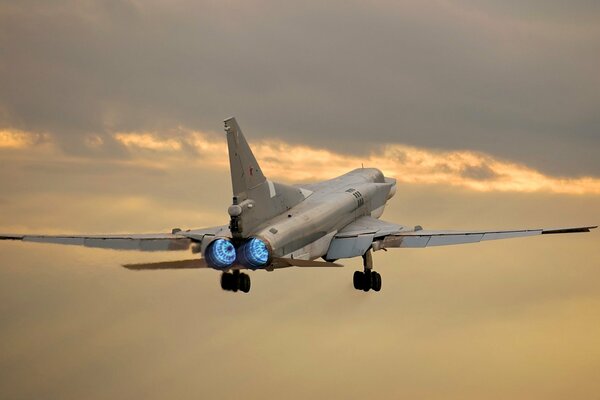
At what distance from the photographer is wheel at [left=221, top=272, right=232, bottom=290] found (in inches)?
2840

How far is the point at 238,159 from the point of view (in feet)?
229

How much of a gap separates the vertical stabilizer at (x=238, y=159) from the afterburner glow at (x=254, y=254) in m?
2.24

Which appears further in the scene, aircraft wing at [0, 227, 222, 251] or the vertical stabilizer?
aircraft wing at [0, 227, 222, 251]

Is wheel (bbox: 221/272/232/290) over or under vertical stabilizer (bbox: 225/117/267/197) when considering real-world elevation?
under

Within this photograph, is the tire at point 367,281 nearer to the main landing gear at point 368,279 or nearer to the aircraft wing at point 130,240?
the main landing gear at point 368,279

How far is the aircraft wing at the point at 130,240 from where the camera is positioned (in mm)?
74562

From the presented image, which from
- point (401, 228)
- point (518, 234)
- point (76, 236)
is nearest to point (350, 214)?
point (401, 228)

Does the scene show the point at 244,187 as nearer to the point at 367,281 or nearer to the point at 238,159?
the point at 238,159

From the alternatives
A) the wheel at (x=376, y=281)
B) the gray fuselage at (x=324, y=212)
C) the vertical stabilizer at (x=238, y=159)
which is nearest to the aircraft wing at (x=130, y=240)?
the gray fuselage at (x=324, y=212)

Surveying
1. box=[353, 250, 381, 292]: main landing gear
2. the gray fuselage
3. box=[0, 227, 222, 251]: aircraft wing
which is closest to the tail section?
the gray fuselage

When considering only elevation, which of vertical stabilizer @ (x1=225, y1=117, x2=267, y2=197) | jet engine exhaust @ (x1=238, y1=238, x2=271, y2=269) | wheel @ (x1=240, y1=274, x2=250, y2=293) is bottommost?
wheel @ (x1=240, y1=274, x2=250, y2=293)

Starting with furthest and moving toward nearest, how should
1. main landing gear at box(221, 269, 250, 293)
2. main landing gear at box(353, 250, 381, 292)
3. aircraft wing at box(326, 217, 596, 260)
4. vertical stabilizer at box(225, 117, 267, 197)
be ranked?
main landing gear at box(353, 250, 381, 292) → aircraft wing at box(326, 217, 596, 260) → main landing gear at box(221, 269, 250, 293) → vertical stabilizer at box(225, 117, 267, 197)

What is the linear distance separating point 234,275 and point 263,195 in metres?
3.92

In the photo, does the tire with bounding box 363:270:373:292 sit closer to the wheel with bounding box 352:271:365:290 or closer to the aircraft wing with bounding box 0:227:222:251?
the wheel with bounding box 352:271:365:290
